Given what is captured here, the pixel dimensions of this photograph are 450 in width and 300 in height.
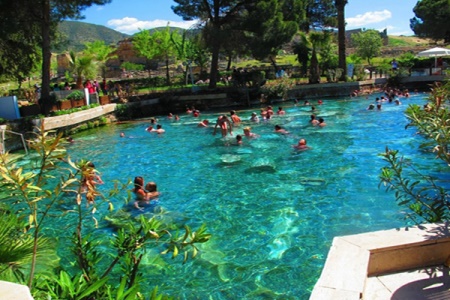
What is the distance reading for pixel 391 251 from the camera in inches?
142

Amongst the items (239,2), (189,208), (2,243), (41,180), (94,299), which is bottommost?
(189,208)

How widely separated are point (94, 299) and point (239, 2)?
101 ft

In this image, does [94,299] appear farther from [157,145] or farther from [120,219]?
[157,145]

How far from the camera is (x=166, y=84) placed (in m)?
38.0

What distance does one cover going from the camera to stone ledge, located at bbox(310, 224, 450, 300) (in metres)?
3.33

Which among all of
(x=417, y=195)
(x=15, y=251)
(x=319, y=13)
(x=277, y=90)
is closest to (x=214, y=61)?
(x=277, y=90)

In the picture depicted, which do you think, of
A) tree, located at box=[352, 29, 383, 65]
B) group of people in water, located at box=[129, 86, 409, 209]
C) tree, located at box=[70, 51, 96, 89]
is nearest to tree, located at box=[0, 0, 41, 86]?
tree, located at box=[70, 51, 96, 89]

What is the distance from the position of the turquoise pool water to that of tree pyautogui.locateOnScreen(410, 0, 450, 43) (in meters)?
36.7

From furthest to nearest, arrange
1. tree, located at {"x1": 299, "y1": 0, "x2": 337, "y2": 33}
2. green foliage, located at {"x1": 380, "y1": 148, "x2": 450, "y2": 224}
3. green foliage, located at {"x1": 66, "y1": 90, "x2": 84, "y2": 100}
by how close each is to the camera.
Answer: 1. tree, located at {"x1": 299, "y1": 0, "x2": 337, "y2": 33}
2. green foliage, located at {"x1": 66, "y1": 90, "x2": 84, "y2": 100}
3. green foliage, located at {"x1": 380, "y1": 148, "x2": 450, "y2": 224}

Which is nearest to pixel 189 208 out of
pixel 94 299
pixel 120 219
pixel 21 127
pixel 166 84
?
pixel 120 219

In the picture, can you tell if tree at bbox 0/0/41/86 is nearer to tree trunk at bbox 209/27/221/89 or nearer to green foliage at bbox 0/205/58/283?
tree trunk at bbox 209/27/221/89

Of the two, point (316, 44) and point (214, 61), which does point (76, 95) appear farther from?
point (316, 44)

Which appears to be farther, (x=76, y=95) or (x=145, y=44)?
(x=145, y=44)

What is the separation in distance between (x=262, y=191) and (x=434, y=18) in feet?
169
